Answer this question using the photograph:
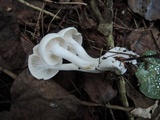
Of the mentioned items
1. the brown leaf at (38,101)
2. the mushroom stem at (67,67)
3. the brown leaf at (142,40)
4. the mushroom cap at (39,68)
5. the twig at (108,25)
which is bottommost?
the brown leaf at (38,101)

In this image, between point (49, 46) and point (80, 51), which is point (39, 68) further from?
point (80, 51)

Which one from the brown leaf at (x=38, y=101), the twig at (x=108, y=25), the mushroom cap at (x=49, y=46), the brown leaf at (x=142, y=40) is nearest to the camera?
the mushroom cap at (x=49, y=46)

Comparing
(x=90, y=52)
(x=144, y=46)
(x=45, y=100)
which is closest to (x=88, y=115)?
(x=45, y=100)

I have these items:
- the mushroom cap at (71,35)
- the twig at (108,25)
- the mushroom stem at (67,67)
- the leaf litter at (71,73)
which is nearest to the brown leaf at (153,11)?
the leaf litter at (71,73)

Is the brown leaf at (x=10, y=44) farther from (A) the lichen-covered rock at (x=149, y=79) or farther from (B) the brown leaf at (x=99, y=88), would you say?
(A) the lichen-covered rock at (x=149, y=79)

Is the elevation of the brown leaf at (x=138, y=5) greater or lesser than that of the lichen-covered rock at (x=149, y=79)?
greater

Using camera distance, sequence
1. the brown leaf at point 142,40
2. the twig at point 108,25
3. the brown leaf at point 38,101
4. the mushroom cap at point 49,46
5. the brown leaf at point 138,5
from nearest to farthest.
A: 1. the mushroom cap at point 49,46
2. the brown leaf at point 38,101
3. the twig at point 108,25
4. the brown leaf at point 142,40
5. the brown leaf at point 138,5

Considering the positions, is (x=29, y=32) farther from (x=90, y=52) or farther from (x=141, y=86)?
(x=141, y=86)

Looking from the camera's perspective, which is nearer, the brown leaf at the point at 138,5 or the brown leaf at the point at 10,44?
the brown leaf at the point at 10,44
